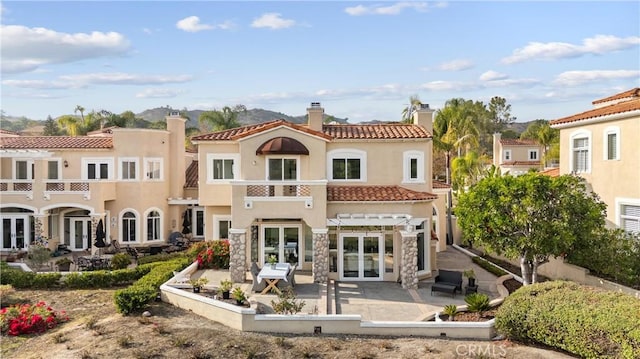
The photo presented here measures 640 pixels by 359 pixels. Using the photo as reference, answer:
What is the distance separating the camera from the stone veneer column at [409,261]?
2264cm

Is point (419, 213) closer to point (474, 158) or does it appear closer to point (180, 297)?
point (180, 297)

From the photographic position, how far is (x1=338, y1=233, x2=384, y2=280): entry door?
24.0 metres

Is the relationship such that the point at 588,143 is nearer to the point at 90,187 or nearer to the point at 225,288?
the point at 225,288

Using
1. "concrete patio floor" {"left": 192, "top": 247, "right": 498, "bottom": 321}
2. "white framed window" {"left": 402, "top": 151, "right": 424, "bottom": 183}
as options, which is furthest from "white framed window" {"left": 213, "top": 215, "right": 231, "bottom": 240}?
"white framed window" {"left": 402, "top": 151, "right": 424, "bottom": 183}

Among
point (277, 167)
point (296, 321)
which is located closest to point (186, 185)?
point (277, 167)

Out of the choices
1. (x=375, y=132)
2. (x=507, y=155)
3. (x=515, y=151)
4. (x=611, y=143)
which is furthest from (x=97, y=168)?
(x=515, y=151)

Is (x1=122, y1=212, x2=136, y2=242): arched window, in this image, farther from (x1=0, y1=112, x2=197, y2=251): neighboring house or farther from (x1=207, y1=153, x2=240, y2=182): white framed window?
(x1=207, y1=153, x2=240, y2=182): white framed window

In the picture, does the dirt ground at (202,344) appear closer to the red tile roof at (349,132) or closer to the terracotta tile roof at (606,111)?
the red tile roof at (349,132)

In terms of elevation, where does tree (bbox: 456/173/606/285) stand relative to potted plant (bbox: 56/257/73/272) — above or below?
above

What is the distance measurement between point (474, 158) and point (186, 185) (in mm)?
24784

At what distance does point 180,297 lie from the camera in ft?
66.7

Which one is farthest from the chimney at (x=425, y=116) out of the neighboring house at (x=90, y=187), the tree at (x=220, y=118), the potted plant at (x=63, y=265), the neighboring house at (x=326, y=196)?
the tree at (x=220, y=118)

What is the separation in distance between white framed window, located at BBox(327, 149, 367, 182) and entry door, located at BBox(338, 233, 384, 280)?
4.13m

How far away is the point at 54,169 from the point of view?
34188mm
